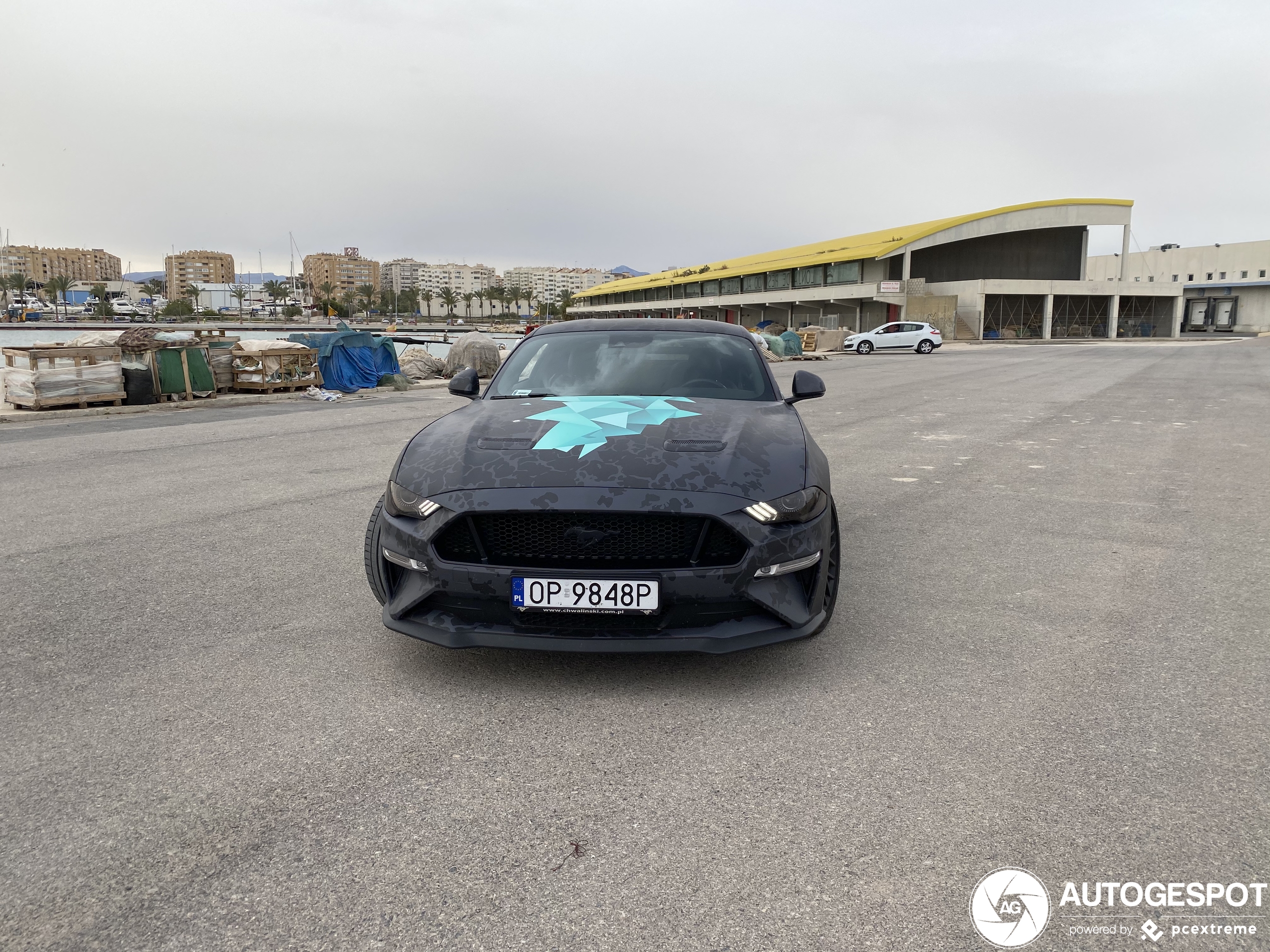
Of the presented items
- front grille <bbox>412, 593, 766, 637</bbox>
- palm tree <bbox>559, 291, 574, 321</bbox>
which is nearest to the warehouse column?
front grille <bbox>412, 593, 766, 637</bbox>

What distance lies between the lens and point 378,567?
11.8 feet

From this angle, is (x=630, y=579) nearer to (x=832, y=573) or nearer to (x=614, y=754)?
(x=614, y=754)

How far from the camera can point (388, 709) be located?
3.20m

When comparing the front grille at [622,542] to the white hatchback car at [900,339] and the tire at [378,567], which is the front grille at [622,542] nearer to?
the tire at [378,567]

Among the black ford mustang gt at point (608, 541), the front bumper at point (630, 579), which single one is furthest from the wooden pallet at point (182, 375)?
the front bumper at point (630, 579)

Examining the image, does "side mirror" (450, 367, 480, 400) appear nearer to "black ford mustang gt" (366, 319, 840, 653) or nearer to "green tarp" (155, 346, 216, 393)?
"black ford mustang gt" (366, 319, 840, 653)

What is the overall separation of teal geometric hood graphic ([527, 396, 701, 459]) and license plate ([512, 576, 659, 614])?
0.57m

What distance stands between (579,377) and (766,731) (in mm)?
2402

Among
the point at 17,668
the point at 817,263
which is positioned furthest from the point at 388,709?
the point at 817,263

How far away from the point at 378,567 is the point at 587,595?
3.32 ft

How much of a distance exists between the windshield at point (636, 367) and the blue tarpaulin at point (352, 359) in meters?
15.7

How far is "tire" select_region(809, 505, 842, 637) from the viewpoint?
3.49 m

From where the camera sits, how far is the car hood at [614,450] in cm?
332

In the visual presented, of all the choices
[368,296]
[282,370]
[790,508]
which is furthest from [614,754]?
[368,296]
